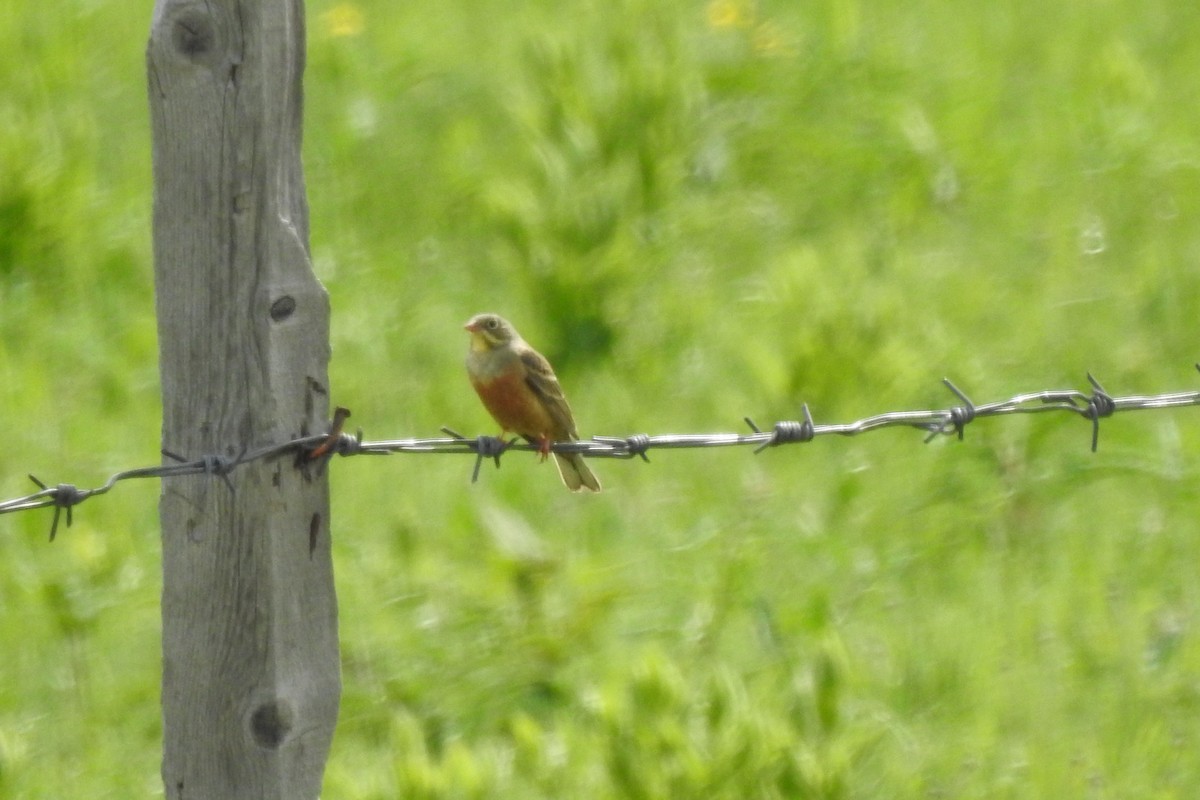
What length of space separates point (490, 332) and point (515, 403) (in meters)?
0.25

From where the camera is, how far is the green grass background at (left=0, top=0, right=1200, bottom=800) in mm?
5086

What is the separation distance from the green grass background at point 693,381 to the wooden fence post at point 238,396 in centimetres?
151

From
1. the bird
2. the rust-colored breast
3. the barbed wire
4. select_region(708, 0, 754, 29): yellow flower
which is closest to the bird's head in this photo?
the bird

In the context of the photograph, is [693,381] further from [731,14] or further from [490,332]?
[731,14]

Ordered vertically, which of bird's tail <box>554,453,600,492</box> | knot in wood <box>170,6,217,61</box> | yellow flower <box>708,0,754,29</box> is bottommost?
bird's tail <box>554,453,600,492</box>

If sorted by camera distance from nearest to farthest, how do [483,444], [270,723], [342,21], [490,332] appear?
[270,723]
[483,444]
[490,332]
[342,21]

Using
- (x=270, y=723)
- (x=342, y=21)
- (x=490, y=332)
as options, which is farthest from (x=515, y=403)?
(x=342, y=21)

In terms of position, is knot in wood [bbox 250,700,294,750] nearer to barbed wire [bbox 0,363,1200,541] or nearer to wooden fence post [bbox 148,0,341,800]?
wooden fence post [bbox 148,0,341,800]

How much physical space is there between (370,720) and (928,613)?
1.76 m

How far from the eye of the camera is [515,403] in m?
4.87

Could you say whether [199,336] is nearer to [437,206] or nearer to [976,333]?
[976,333]

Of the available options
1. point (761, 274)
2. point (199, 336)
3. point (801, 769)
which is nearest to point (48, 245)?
point (761, 274)

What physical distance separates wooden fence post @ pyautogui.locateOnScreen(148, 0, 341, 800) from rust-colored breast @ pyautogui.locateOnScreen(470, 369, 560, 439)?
1891mm

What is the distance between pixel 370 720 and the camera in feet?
17.6
